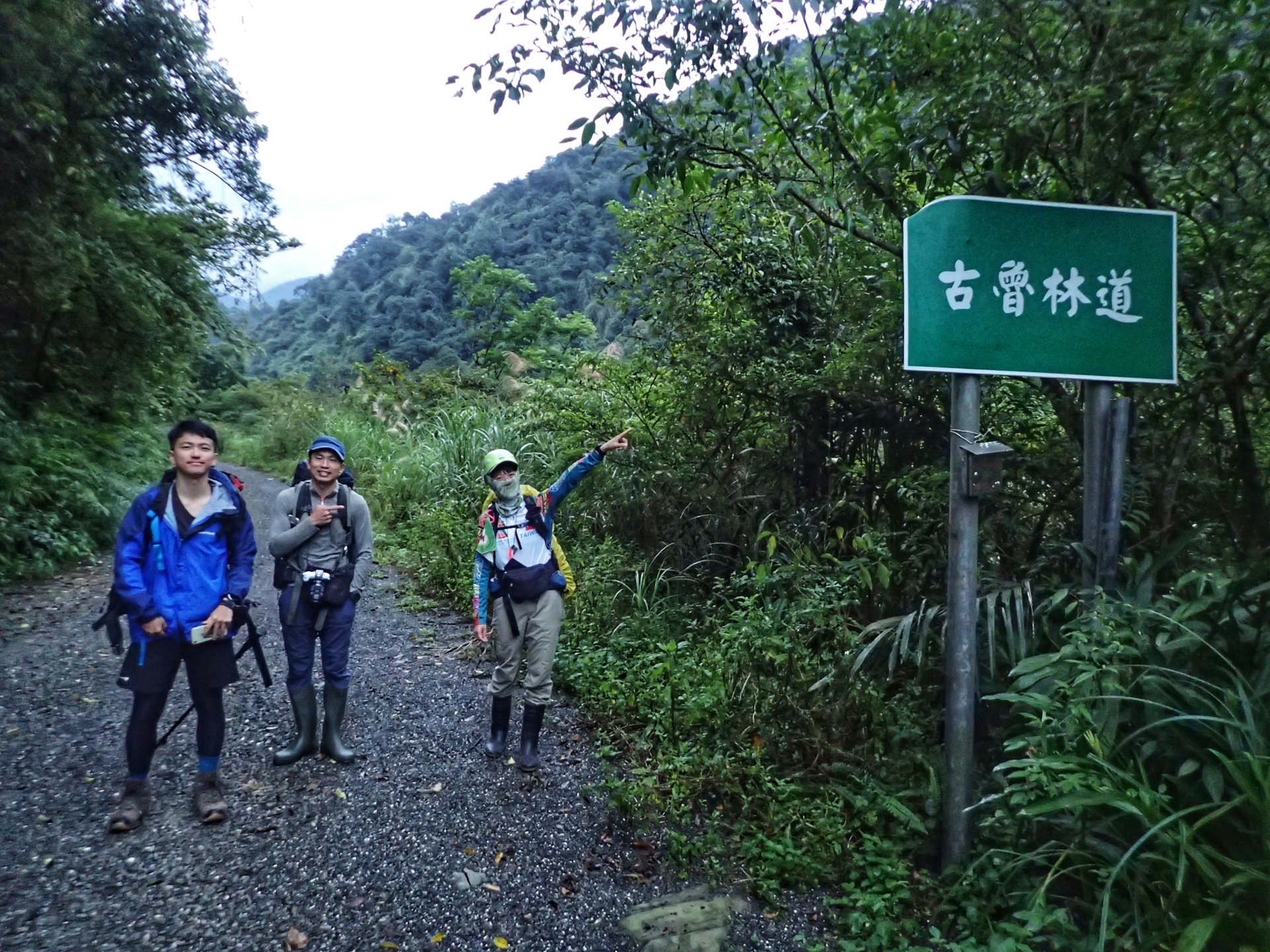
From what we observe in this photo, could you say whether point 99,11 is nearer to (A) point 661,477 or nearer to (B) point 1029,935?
(A) point 661,477

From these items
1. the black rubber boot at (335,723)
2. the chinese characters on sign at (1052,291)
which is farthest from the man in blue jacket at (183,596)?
the chinese characters on sign at (1052,291)

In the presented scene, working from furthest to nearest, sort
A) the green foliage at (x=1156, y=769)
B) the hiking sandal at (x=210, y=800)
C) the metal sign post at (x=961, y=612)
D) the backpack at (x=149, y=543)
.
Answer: the hiking sandal at (x=210, y=800), the backpack at (x=149, y=543), the metal sign post at (x=961, y=612), the green foliage at (x=1156, y=769)

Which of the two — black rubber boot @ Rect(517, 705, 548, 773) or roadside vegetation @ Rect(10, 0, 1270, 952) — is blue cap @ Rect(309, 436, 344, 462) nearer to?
black rubber boot @ Rect(517, 705, 548, 773)

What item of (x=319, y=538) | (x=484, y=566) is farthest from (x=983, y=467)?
(x=319, y=538)

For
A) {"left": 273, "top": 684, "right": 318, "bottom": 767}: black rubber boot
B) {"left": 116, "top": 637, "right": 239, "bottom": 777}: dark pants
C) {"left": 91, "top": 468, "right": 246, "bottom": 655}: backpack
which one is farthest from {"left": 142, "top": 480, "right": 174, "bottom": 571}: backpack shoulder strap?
{"left": 273, "top": 684, "right": 318, "bottom": 767}: black rubber boot

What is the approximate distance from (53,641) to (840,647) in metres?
6.16

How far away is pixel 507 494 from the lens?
4617 millimetres

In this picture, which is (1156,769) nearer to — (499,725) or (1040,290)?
(1040,290)

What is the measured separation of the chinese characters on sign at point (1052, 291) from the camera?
117 inches

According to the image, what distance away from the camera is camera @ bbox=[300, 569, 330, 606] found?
14.6 ft

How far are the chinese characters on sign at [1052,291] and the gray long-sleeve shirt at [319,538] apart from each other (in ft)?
9.87

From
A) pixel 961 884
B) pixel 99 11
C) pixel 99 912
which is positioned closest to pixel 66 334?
pixel 99 11

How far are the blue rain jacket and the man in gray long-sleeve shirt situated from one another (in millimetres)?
357

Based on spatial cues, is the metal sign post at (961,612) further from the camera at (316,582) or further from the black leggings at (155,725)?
the black leggings at (155,725)
